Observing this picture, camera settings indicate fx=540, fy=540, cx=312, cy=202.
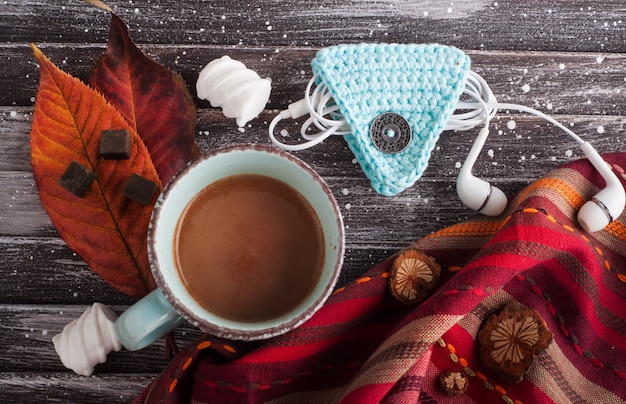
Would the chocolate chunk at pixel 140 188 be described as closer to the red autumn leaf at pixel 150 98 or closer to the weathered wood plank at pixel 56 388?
the red autumn leaf at pixel 150 98

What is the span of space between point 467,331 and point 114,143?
511 millimetres

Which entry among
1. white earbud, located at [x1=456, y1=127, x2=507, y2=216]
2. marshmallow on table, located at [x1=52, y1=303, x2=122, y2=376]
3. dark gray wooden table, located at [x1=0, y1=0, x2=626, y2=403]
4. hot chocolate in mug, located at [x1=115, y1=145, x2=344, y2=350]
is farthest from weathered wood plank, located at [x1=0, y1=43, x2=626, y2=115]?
marshmallow on table, located at [x1=52, y1=303, x2=122, y2=376]

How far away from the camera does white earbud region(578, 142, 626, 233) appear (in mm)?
693

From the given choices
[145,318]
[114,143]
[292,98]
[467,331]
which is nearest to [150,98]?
[114,143]

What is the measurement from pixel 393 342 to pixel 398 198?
203 mm

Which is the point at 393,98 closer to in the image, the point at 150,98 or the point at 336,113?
the point at 336,113

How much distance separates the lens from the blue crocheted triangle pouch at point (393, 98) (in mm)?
728

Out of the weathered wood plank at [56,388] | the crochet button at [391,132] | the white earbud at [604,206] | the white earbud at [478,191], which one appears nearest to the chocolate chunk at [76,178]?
the weathered wood plank at [56,388]

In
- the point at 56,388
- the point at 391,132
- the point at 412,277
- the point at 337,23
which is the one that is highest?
the point at 337,23

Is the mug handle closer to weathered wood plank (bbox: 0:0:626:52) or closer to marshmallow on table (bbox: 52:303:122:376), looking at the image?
marshmallow on table (bbox: 52:303:122:376)

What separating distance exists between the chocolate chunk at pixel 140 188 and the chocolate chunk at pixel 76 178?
5 cm

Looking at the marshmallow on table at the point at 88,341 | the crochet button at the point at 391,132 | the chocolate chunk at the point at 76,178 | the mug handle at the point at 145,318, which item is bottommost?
the marshmallow on table at the point at 88,341

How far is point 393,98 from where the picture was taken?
2.43 ft

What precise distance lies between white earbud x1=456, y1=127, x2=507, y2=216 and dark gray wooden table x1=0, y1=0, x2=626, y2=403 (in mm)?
32
